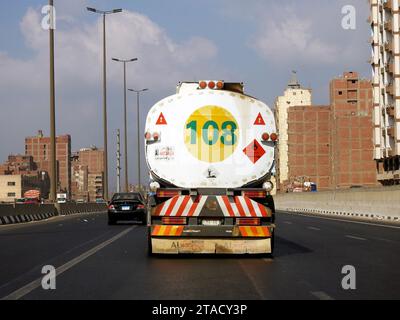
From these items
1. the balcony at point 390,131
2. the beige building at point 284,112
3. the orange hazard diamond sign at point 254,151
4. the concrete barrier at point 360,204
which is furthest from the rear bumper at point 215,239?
the beige building at point 284,112

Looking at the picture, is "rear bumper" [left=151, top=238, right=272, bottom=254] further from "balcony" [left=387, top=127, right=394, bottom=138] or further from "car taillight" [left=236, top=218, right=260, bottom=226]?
"balcony" [left=387, top=127, right=394, bottom=138]

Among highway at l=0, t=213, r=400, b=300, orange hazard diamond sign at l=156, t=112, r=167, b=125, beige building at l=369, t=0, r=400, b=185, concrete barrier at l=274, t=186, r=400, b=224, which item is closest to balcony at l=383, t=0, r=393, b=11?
beige building at l=369, t=0, r=400, b=185

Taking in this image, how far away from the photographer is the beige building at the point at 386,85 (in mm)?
88625

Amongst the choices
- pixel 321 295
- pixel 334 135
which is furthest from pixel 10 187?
pixel 321 295

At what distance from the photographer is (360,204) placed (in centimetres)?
4253

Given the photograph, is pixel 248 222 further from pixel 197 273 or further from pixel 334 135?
pixel 334 135

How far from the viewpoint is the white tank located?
14391 mm

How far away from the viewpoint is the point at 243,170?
47.7 ft

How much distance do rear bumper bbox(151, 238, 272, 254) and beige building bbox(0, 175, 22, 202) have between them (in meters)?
170

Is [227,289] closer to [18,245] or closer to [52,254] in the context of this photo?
[52,254]

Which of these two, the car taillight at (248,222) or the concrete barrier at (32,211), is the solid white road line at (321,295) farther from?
the concrete barrier at (32,211)

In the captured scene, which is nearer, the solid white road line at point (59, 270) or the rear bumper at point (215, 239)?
the solid white road line at point (59, 270)

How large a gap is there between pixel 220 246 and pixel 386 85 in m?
82.5

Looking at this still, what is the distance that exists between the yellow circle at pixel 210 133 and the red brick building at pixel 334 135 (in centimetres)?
12058
